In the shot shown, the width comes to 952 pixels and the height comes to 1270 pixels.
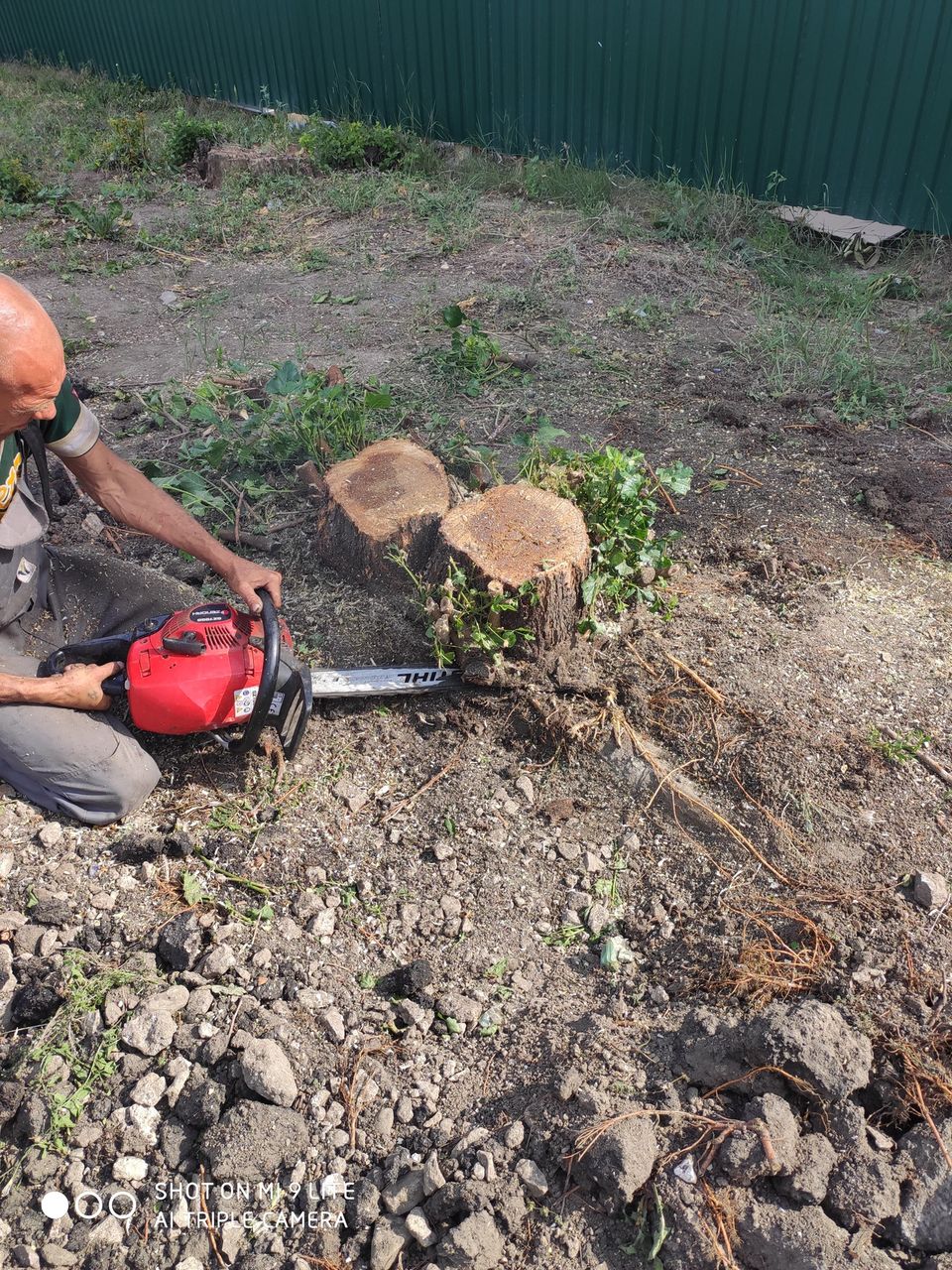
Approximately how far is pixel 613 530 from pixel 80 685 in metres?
1.74

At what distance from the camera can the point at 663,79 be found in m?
6.91

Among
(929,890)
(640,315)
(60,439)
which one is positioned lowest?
(640,315)

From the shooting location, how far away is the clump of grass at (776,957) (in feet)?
7.38

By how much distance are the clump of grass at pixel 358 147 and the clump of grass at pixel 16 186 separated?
8.06 ft

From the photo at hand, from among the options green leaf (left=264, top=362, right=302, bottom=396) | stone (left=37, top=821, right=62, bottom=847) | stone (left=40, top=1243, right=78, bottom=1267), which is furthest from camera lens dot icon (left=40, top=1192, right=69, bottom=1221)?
green leaf (left=264, top=362, right=302, bottom=396)

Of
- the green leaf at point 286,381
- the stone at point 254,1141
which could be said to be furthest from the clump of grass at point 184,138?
the stone at point 254,1141

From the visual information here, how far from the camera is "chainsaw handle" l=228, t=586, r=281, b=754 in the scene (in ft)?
8.05

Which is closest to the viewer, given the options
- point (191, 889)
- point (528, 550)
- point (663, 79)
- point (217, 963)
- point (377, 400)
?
point (217, 963)

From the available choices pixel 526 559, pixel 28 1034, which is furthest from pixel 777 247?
pixel 28 1034

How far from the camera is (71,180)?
8.95 m

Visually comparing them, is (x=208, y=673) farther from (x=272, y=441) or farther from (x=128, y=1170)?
(x=272, y=441)

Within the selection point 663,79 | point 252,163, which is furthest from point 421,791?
point 252,163

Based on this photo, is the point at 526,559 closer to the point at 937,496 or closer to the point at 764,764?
Answer: the point at 764,764

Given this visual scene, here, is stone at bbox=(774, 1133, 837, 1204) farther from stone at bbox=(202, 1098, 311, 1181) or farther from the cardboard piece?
the cardboard piece
